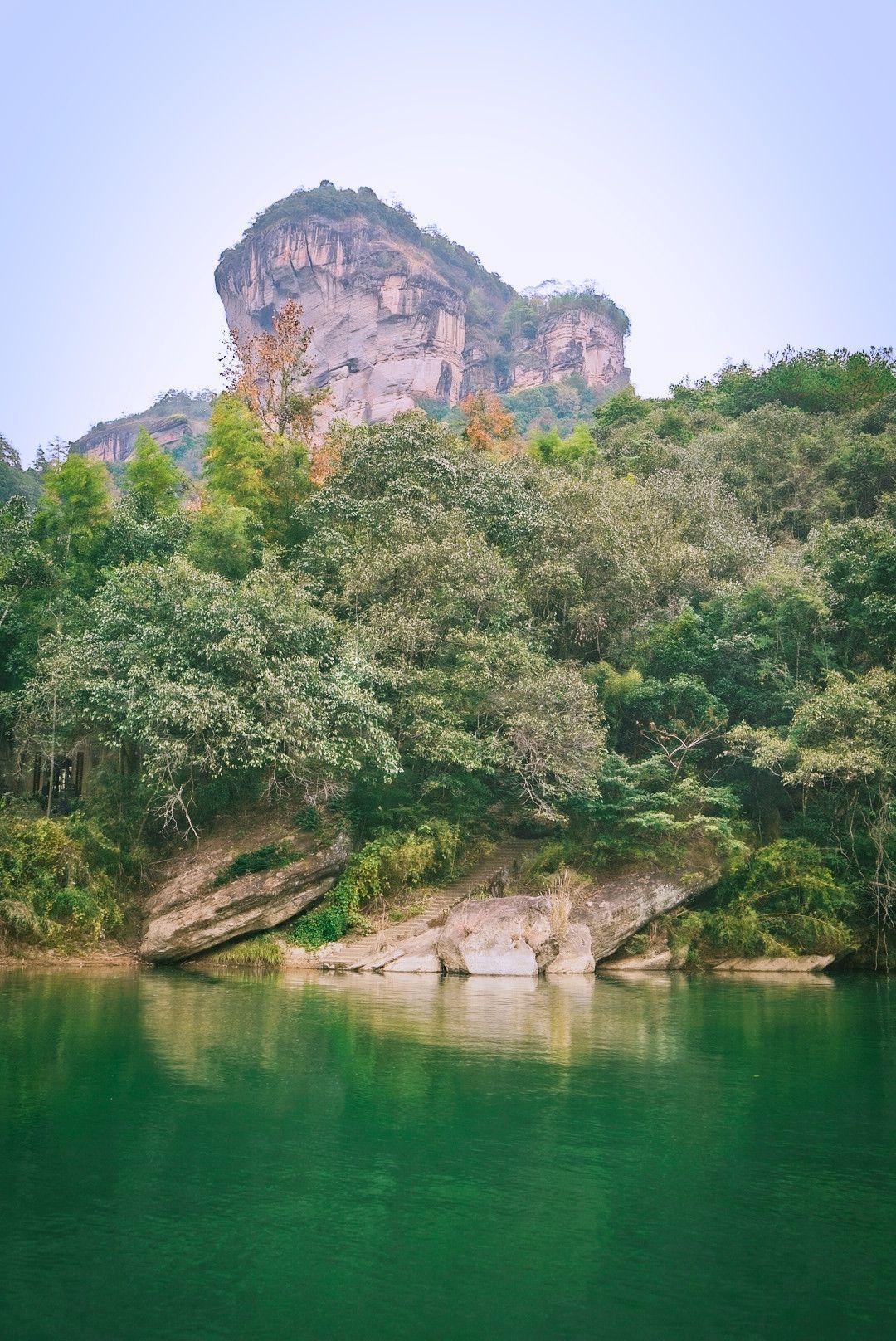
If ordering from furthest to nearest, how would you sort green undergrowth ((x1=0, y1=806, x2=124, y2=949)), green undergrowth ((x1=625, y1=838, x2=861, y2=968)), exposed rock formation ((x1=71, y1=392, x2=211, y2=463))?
exposed rock formation ((x1=71, y1=392, x2=211, y2=463))
green undergrowth ((x1=625, y1=838, x2=861, y2=968))
green undergrowth ((x1=0, y1=806, x2=124, y2=949))

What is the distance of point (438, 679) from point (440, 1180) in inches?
628

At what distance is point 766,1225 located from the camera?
6.23 m

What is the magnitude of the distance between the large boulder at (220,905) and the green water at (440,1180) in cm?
726

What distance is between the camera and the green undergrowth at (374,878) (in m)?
21.2

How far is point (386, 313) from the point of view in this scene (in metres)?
81.8

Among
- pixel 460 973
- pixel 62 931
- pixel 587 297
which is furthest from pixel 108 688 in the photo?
pixel 587 297

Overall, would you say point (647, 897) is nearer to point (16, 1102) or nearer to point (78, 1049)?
point (78, 1049)

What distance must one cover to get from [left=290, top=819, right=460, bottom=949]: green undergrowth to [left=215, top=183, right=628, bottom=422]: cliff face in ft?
194

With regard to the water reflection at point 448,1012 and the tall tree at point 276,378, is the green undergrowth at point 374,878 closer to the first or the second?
the water reflection at point 448,1012

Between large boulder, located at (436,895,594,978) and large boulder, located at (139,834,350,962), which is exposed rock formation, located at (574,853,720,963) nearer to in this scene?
large boulder, located at (436,895,594,978)

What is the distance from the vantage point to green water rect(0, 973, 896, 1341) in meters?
5.00

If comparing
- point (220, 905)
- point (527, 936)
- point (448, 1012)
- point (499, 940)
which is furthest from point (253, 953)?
point (448, 1012)

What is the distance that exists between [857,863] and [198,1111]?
55.8 feet

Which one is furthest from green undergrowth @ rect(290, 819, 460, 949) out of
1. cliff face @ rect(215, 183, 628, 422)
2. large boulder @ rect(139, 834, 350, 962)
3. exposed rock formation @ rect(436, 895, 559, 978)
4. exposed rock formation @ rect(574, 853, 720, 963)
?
cliff face @ rect(215, 183, 628, 422)
